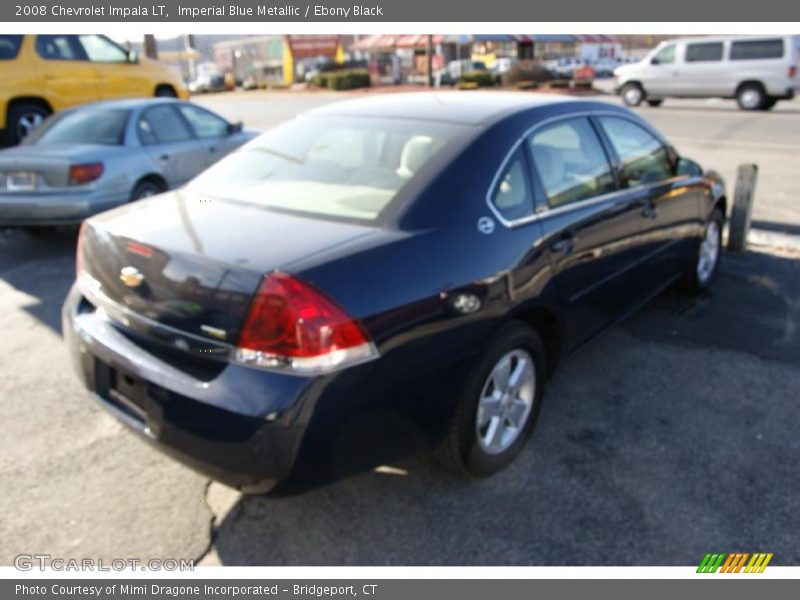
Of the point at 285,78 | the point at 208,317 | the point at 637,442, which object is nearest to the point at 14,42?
the point at 208,317

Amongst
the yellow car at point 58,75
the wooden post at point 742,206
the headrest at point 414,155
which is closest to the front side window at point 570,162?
the headrest at point 414,155

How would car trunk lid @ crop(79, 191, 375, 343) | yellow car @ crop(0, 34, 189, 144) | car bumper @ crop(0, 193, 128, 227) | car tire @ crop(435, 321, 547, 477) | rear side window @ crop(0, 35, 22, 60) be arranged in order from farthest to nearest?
yellow car @ crop(0, 34, 189, 144), rear side window @ crop(0, 35, 22, 60), car bumper @ crop(0, 193, 128, 227), car tire @ crop(435, 321, 547, 477), car trunk lid @ crop(79, 191, 375, 343)

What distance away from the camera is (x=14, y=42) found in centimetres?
999

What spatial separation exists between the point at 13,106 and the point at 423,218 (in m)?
9.84

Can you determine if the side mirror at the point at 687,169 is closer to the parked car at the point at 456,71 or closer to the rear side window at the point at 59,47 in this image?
the rear side window at the point at 59,47

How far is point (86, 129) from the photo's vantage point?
22.6 ft

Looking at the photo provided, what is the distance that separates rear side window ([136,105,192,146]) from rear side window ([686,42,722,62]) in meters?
17.6

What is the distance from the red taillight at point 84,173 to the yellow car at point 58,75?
16.0 feet

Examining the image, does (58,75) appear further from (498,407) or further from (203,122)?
(498,407)

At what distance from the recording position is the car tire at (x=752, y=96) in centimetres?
1938

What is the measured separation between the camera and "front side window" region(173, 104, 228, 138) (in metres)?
7.58

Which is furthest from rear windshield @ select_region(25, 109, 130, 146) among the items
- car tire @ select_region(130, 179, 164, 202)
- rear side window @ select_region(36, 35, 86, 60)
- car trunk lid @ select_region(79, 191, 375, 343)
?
car trunk lid @ select_region(79, 191, 375, 343)

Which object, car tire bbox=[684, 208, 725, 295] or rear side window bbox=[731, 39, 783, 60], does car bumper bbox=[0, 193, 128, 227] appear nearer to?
car tire bbox=[684, 208, 725, 295]

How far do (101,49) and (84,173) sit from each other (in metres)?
6.13
